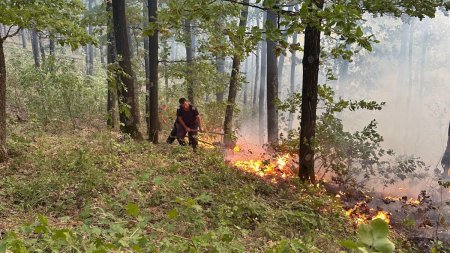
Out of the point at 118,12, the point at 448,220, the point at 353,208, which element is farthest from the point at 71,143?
the point at 448,220

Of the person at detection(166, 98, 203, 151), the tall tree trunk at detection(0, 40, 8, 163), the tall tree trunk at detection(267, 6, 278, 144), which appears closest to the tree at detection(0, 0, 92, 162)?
the tall tree trunk at detection(0, 40, 8, 163)

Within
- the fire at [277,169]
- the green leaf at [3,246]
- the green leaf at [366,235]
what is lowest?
the fire at [277,169]

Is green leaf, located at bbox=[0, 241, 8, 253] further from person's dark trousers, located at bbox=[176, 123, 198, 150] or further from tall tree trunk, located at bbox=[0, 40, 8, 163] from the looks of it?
person's dark trousers, located at bbox=[176, 123, 198, 150]

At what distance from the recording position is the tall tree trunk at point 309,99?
7.73m

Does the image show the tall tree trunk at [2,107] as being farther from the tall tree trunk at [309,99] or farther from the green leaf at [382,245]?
the green leaf at [382,245]

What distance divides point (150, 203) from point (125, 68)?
17.9 feet

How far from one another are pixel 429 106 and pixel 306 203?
42047mm

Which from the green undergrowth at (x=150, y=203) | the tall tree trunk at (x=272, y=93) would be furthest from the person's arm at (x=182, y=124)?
the tall tree trunk at (x=272, y=93)

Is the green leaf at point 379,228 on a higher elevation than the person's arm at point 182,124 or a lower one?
higher

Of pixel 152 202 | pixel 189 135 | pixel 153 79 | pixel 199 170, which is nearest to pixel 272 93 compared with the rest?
pixel 189 135

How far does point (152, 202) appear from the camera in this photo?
19.6ft

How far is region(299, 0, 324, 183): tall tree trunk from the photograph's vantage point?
773 centimetres

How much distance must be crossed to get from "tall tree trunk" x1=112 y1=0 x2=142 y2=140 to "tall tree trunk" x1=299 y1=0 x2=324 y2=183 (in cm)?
438

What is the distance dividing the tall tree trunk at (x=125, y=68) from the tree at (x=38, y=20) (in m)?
2.50
